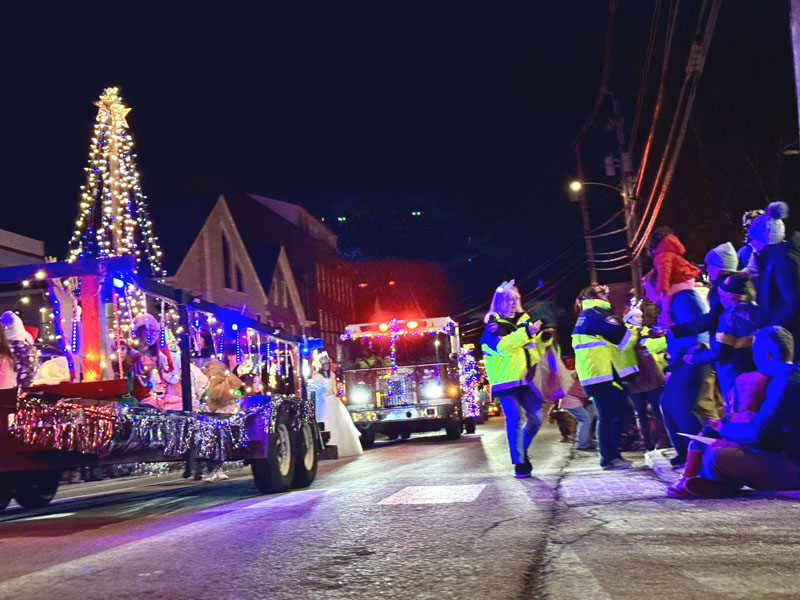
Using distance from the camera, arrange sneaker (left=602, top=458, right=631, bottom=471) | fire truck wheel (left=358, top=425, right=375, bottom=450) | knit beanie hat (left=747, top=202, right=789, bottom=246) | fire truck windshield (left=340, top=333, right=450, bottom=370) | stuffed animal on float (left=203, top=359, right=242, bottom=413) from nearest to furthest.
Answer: knit beanie hat (left=747, top=202, right=789, bottom=246) < sneaker (left=602, top=458, right=631, bottom=471) < stuffed animal on float (left=203, top=359, right=242, bottom=413) < fire truck wheel (left=358, top=425, right=375, bottom=450) < fire truck windshield (left=340, top=333, right=450, bottom=370)

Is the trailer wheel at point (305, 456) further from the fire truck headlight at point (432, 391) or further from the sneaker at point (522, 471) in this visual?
the fire truck headlight at point (432, 391)

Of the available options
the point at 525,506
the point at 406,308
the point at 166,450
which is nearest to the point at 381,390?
the point at 166,450

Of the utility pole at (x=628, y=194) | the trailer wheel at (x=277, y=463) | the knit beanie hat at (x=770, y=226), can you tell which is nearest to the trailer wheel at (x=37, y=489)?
the trailer wheel at (x=277, y=463)

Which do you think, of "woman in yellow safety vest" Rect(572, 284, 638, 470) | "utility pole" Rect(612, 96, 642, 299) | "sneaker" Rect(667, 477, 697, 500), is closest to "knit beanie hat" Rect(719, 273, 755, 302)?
"sneaker" Rect(667, 477, 697, 500)

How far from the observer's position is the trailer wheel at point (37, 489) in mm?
8344

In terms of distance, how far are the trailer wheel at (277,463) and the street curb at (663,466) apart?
365 cm

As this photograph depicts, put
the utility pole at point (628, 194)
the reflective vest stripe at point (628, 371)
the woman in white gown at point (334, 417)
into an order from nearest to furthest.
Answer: the reflective vest stripe at point (628, 371)
the woman in white gown at point (334, 417)
the utility pole at point (628, 194)

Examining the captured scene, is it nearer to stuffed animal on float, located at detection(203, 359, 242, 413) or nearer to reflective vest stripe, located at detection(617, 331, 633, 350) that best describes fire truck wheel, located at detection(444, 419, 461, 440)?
stuffed animal on float, located at detection(203, 359, 242, 413)

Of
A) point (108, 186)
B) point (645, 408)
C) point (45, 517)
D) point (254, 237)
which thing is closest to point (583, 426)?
point (645, 408)

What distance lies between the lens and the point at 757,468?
5.53 m

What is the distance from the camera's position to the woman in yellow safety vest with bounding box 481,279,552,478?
8125mm

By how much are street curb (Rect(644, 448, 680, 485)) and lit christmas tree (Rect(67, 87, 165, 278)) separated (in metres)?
13.8

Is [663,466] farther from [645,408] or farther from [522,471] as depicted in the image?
[645,408]

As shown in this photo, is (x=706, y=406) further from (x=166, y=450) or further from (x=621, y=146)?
(x=621, y=146)
